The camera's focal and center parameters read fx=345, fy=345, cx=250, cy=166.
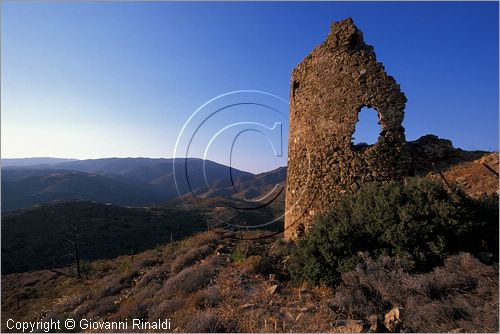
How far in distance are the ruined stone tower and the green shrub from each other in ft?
3.18

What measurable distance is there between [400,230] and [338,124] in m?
2.99

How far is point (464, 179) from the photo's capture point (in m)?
7.38

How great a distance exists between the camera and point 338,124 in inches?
313

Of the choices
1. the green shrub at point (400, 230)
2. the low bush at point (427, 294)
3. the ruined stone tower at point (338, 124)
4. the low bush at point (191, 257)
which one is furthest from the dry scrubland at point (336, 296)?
the ruined stone tower at point (338, 124)

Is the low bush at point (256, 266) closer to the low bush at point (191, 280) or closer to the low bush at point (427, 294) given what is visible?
the low bush at point (191, 280)

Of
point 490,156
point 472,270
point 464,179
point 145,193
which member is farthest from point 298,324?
point 145,193

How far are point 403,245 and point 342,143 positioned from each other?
9.29 feet

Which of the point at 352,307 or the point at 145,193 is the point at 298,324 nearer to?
the point at 352,307

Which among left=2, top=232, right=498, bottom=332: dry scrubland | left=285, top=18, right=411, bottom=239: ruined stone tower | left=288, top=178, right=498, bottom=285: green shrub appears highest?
left=285, top=18, right=411, bottom=239: ruined stone tower

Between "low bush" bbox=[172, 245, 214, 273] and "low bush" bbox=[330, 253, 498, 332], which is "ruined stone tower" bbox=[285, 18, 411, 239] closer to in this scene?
"low bush" bbox=[330, 253, 498, 332]

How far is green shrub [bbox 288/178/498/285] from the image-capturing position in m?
5.61

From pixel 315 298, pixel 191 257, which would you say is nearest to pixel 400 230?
pixel 315 298

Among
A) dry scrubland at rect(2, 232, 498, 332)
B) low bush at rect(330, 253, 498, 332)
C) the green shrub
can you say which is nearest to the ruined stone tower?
the green shrub

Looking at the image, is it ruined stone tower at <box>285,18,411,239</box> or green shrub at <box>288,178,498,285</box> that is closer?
green shrub at <box>288,178,498,285</box>
